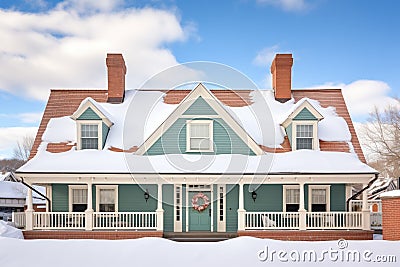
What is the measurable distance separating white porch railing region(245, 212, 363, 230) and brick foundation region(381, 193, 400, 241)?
3.28 m

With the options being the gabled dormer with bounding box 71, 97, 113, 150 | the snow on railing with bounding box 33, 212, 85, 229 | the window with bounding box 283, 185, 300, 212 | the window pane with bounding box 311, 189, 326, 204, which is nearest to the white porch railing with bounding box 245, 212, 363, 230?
the window with bounding box 283, 185, 300, 212

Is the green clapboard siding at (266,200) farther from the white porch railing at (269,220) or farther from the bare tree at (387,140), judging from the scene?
the bare tree at (387,140)

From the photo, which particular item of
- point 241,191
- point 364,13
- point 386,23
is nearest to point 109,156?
point 241,191

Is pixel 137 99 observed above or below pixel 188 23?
below

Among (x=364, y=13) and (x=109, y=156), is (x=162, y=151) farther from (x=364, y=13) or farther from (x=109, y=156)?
(x=364, y=13)

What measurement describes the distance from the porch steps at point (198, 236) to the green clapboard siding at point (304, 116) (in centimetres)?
558

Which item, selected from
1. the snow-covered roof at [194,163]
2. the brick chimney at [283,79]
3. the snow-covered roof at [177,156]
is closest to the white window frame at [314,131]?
the snow-covered roof at [177,156]

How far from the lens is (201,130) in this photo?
50.4 ft

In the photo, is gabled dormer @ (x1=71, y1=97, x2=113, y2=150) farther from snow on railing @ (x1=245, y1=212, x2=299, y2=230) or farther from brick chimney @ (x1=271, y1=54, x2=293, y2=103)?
brick chimney @ (x1=271, y1=54, x2=293, y2=103)

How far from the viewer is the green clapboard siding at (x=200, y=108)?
15344 millimetres

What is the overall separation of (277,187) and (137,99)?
820 centimetres

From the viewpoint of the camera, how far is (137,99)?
18.6 meters

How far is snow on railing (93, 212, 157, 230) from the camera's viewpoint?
1345 cm

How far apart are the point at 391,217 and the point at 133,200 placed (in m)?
9.21
